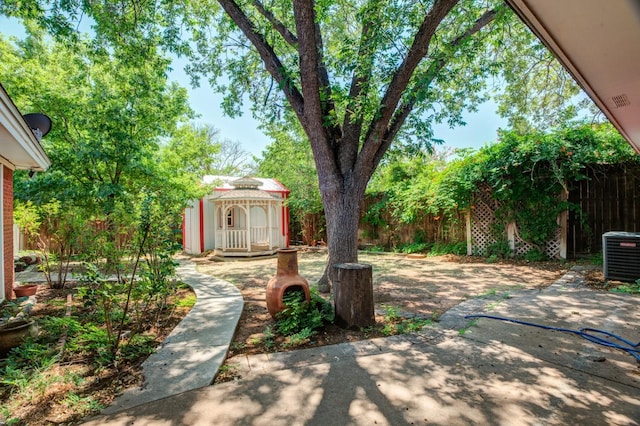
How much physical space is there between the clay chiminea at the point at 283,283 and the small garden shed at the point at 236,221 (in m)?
8.07

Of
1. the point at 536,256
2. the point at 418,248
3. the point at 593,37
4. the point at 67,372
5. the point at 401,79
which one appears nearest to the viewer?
the point at 593,37

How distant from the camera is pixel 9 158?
5.07 metres

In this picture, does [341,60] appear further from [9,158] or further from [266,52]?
[9,158]

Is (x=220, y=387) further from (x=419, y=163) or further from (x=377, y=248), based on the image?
(x=419, y=163)

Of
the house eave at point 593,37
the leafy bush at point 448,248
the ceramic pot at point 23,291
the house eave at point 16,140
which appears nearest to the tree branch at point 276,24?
the house eave at point 16,140

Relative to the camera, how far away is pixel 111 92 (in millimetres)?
7590

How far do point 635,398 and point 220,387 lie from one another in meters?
2.99

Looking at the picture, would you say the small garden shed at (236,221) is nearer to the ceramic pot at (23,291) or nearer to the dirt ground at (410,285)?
the dirt ground at (410,285)

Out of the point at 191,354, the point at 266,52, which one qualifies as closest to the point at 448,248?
the point at 266,52

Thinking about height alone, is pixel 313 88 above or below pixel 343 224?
above

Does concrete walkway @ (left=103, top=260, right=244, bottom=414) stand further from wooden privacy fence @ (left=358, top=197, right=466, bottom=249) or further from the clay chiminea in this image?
wooden privacy fence @ (left=358, top=197, right=466, bottom=249)

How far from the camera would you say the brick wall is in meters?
5.13

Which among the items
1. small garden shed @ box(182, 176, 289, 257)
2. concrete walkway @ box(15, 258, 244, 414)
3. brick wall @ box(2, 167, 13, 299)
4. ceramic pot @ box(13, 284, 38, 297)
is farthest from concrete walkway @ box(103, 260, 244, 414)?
small garden shed @ box(182, 176, 289, 257)

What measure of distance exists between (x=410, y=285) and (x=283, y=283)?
10.7ft
